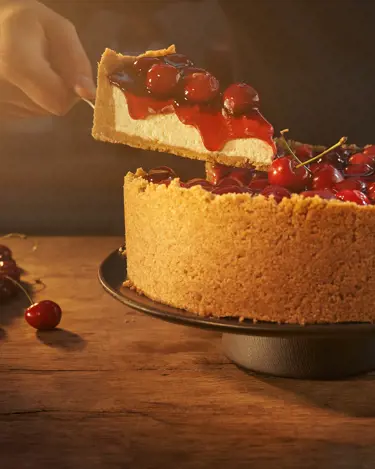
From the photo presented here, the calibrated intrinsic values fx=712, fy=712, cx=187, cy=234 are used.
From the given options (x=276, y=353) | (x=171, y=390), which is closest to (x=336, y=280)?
(x=276, y=353)

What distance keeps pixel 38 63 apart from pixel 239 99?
4.20 ft

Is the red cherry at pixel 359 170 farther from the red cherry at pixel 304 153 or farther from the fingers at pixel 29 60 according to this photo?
the fingers at pixel 29 60

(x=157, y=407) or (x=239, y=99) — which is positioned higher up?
(x=239, y=99)

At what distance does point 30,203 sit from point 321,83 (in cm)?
132

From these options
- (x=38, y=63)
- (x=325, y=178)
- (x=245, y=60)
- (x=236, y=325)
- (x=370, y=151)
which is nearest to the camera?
(x=236, y=325)

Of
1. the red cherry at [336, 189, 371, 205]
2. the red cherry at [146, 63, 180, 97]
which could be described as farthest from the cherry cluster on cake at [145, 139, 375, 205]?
the red cherry at [146, 63, 180, 97]

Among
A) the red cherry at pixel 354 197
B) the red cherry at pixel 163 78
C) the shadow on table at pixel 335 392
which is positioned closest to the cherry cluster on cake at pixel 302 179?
the red cherry at pixel 354 197

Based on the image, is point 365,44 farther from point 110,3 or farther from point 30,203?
point 30,203

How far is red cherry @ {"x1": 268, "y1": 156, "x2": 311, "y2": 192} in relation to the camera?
142 cm

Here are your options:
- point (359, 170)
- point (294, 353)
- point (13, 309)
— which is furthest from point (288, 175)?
point (13, 309)

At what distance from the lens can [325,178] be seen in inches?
57.2

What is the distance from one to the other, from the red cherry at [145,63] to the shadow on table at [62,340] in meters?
0.67

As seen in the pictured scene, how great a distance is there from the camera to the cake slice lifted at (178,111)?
1736 mm

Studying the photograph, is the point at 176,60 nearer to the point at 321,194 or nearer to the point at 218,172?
the point at 218,172
